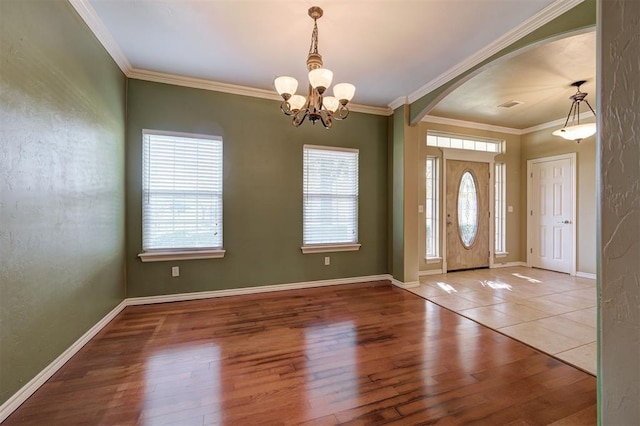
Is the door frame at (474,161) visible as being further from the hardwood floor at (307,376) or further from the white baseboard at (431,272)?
the hardwood floor at (307,376)

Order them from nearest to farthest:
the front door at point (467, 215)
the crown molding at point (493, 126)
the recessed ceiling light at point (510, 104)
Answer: the recessed ceiling light at point (510, 104) → the crown molding at point (493, 126) → the front door at point (467, 215)

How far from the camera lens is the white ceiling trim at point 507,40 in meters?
2.24

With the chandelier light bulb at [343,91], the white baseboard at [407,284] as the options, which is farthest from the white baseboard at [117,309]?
the chandelier light bulb at [343,91]

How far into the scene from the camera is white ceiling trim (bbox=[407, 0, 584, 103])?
2242mm

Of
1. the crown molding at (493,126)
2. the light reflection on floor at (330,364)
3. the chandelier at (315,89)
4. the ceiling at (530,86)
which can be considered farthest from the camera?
the crown molding at (493,126)

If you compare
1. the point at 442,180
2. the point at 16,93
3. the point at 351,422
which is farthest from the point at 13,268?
the point at 442,180

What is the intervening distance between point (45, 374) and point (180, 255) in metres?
1.72

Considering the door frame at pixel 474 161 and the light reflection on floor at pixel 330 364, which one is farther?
the door frame at pixel 474 161

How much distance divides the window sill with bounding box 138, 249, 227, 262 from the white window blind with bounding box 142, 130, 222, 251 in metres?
0.07

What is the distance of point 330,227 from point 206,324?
219cm

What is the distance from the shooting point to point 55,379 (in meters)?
1.98

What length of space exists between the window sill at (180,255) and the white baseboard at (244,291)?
0.48 m

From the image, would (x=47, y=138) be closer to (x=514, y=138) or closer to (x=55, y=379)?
(x=55, y=379)

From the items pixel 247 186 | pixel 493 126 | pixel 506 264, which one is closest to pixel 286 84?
pixel 247 186
